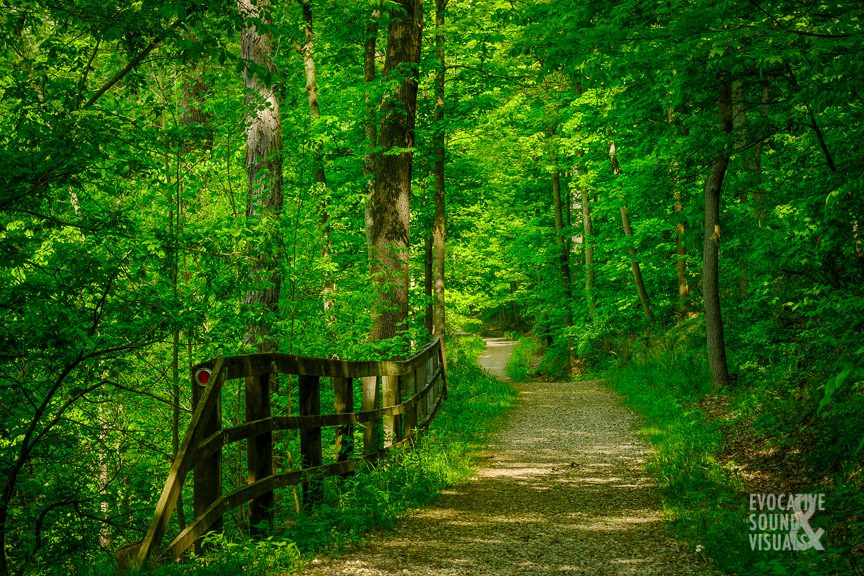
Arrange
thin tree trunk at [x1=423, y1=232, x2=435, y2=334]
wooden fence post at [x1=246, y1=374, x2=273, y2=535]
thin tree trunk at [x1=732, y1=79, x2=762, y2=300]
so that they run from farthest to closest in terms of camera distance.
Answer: thin tree trunk at [x1=423, y1=232, x2=435, y2=334], thin tree trunk at [x1=732, y1=79, x2=762, y2=300], wooden fence post at [x1=246, y1=374, x2=273, y2=535]

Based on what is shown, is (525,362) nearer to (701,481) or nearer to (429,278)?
(429,278)

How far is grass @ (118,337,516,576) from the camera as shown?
15.0ft

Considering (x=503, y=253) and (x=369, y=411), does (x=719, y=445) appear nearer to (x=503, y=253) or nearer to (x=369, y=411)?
(x=369, y=411)

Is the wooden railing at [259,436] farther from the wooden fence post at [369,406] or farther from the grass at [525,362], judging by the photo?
the grass at [525,362]

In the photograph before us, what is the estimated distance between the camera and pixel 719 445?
356 inches

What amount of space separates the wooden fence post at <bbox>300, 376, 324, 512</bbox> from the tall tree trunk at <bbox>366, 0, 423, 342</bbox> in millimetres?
4447

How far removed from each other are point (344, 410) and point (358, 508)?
3.44 ft

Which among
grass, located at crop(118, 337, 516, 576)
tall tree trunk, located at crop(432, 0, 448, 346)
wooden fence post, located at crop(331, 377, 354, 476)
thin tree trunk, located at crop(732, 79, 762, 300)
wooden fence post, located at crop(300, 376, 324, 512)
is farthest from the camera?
tall tree trunk, located at crop(432, 0, 448, 346)

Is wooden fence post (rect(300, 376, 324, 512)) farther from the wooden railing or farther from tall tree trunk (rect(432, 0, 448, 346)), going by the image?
tall tree trunk (rect(432, 0, 448, 346))

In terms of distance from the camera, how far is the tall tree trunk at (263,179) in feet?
23.1

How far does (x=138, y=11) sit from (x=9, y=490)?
352 cm

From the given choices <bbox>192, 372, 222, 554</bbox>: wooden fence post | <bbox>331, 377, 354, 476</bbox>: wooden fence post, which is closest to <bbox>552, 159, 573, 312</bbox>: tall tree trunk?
<bbox>331, 377, 354, 476</bbox>: wooden fence post

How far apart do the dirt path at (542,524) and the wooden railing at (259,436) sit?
0.77m

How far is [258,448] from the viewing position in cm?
538
